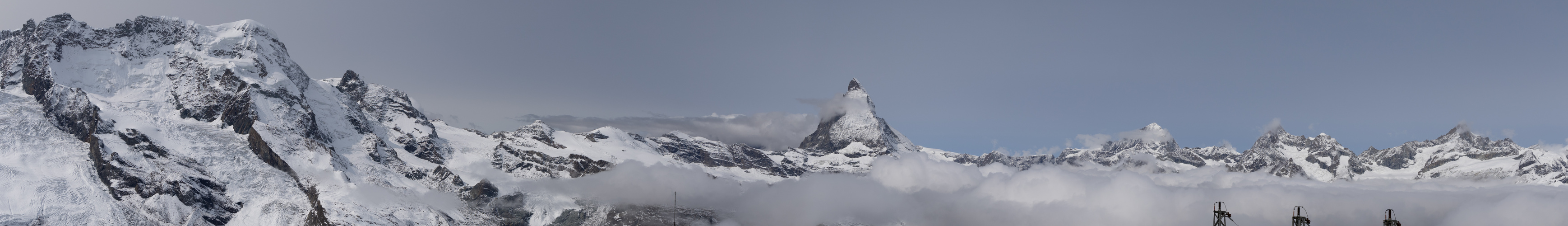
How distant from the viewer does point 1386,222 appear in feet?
373

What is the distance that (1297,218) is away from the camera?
102625 mm

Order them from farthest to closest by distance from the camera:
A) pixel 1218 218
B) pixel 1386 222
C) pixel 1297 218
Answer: pixel 1386 222 → pixel 1297 218 → pixel 1218 218

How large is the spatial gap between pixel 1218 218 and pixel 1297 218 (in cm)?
1523

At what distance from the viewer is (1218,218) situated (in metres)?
95.9

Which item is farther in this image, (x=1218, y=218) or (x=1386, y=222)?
(x=1386, y=222)

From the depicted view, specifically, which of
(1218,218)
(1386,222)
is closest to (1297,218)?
(1218,218)

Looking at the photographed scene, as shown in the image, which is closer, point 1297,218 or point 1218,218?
point 1218,218

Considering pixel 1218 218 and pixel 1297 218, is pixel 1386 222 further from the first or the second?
pixel 1218 218

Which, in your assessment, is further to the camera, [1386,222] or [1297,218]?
[1386,222]

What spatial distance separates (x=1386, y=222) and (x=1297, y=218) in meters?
22.6

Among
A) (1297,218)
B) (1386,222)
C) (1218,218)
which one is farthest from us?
(1386,222)
